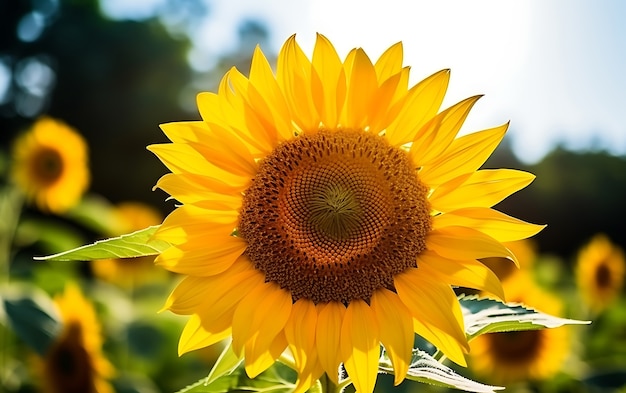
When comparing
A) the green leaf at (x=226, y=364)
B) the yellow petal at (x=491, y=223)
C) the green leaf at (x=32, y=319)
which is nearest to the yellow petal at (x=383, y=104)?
the yellow petal at (x=491, y=223)

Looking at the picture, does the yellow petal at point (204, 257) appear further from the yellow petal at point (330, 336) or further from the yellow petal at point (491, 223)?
the yellow petal at point (491, 223)

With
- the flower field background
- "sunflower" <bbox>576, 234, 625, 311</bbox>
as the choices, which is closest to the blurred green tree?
the flower field background

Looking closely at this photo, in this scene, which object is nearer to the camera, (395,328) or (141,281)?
(395,328)

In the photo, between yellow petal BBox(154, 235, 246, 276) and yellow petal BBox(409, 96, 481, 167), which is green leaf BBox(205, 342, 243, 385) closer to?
yellow petal BBox(154, 235, 246, 276)

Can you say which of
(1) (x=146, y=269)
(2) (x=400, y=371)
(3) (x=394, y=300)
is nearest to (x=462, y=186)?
(3) (x=394, y=300)

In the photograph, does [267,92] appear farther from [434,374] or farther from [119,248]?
[434,374]

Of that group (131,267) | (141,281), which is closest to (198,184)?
(131,267)
